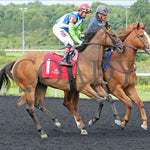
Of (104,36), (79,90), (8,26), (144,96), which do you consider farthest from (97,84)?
(8,26)

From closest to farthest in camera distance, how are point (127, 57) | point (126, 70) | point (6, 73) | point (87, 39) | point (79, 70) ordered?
point (79, 70)
point (87, 39)
point (6, 73)
point (126, 70)
point (127, 57)

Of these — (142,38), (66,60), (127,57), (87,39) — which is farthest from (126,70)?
(66,60)

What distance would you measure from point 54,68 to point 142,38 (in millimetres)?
1746

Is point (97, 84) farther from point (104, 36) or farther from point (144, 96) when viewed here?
point (144, 96)

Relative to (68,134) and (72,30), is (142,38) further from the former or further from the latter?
(68,134)

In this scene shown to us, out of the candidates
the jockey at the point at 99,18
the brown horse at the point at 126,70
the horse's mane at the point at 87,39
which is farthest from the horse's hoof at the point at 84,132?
the jockey at the point at 99,18

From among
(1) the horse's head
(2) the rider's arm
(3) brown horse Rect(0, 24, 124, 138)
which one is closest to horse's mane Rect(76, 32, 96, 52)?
(3) brown horse Rect(0, 24, 124, 138)

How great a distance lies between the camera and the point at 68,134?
635 cm

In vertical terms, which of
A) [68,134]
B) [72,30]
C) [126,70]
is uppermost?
[72,30]

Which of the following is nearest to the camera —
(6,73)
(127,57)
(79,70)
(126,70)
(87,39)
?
(79,70)

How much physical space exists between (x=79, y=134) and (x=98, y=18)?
2128 millimetres

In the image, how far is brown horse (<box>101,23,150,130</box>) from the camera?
22.8ft

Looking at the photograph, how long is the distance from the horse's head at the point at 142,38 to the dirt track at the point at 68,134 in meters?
1.42

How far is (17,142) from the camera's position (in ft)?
17.7
